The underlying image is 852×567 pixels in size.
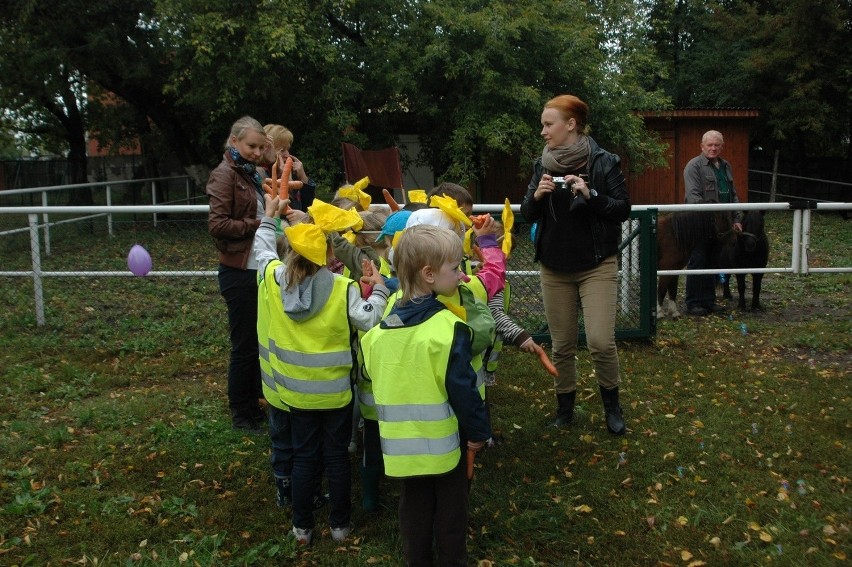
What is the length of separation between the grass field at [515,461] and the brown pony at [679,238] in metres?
0.62

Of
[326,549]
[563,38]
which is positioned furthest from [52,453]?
[563,38]

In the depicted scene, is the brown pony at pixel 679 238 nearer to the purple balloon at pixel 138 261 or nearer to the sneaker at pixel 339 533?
the purple balloon at pixel 138 261

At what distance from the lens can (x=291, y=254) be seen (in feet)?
10.9

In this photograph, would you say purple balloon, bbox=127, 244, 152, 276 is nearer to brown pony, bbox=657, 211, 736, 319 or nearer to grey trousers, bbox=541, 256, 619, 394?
grey trousers, bbox=541, 256, 619, 394

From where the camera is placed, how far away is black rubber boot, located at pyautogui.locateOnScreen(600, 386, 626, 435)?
458cm

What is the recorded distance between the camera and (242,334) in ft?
15.4

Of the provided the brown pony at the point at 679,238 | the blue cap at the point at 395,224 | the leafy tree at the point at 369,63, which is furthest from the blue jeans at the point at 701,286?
the leafy tree at the point at 369,63

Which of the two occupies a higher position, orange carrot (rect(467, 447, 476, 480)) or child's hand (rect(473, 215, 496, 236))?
child's hand (rect(473, 215, 496, 236))

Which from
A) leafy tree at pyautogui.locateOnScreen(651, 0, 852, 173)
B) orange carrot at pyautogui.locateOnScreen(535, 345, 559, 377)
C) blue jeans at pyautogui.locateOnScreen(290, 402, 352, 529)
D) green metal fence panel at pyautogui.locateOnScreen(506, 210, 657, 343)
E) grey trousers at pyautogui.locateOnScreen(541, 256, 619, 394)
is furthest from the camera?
leafy tree at pyautogui.locateOnScreen(651, 0, 852, 173)

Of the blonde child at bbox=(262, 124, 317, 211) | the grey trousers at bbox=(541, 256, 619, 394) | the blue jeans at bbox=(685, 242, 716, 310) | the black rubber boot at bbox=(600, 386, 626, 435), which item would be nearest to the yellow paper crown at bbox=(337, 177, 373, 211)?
the blonde child at bbox=(262, 124, 317, 211)

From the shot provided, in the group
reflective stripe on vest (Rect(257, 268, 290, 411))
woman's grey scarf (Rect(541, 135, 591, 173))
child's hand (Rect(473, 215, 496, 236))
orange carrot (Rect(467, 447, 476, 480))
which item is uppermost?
woman's grey scarf (Rect(541, 135, 591, 173))

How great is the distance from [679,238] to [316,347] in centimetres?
517

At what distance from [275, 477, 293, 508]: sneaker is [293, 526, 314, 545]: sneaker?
27 centimetres

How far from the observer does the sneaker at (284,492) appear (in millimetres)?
3800
